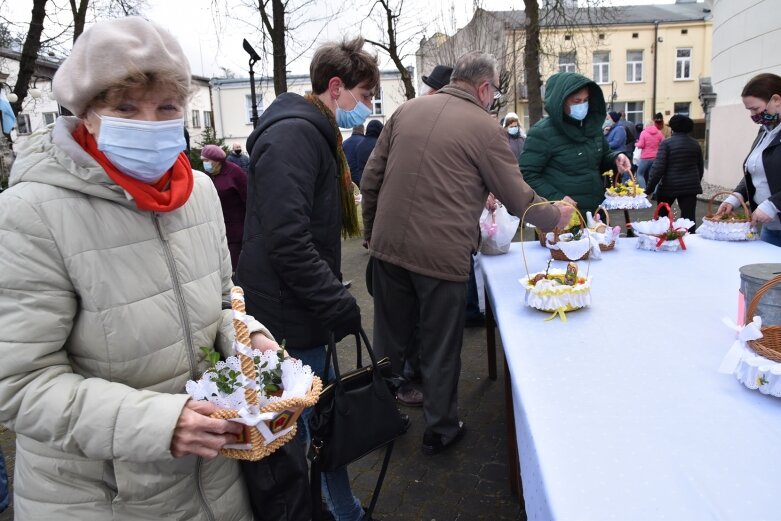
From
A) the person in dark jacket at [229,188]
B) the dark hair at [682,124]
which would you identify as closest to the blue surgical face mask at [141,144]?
the person in dark jacket at [229,188]

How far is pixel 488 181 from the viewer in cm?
295

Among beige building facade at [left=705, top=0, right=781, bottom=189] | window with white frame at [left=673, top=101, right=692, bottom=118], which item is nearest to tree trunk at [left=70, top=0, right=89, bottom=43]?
beige building facade at [left=705, top=0, right=781, bottom=189]

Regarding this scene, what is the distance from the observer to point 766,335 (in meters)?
1.72

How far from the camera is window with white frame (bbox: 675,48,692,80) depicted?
1362 inches

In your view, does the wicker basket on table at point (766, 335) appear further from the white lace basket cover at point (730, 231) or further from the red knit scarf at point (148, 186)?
the white lace basket cover at point (730, 231)

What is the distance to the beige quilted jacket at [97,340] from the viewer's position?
1.08 m

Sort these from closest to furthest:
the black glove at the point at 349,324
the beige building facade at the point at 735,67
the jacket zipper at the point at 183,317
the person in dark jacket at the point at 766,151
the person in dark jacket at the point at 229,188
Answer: the jacket zipper at the point at 183,317 < the black glove at the point at 349,324 < the person in dark jacket at the point at 766,151 < the person in dark jacket at the point at 229,188 < the beige building facade at the point at 735,67

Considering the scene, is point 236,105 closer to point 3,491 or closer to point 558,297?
point 3,491

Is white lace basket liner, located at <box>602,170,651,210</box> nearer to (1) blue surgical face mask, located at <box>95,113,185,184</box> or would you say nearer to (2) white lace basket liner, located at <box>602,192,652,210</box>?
(2) white lace basket liner, located at <box>602,192,652,210</box>

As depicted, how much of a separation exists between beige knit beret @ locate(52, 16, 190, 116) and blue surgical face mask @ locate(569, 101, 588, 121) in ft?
10.6

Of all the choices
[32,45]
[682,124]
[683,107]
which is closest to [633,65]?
[683,107]

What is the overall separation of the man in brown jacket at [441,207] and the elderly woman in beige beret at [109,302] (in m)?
1.67

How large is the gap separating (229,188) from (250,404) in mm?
4512

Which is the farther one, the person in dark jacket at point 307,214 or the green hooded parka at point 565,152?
the green hooded parka at point 565,152
